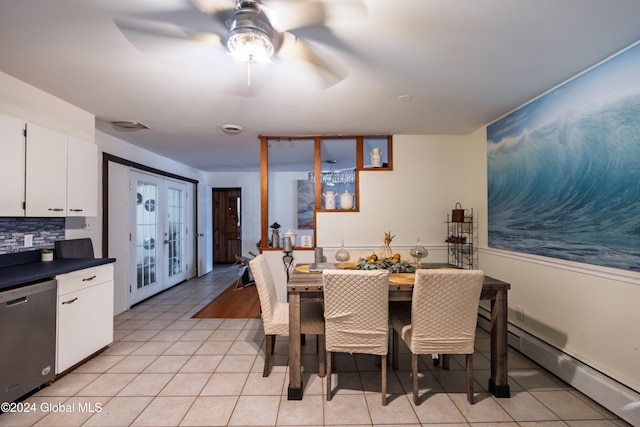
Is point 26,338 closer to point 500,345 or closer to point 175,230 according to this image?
point 500,345

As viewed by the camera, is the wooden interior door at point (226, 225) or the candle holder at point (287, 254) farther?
the wooden interior door at point (226, 225)

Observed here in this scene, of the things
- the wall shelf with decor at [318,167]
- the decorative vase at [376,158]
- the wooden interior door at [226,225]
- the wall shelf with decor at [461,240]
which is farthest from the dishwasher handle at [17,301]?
the wooden interior door at [226,225]

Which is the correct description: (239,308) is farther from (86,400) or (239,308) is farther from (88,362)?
(86,400)

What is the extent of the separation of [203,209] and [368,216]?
164 inches

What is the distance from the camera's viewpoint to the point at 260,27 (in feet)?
5.04

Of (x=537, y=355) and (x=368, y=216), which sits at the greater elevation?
(x=368, y=216)

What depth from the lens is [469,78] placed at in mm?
2293

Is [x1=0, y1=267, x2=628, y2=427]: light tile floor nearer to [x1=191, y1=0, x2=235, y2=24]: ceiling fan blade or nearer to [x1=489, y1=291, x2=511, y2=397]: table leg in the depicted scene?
[x1=489, y1=291, x2=511, y2=397]: table leg

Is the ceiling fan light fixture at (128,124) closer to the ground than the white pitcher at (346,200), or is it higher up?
higher up

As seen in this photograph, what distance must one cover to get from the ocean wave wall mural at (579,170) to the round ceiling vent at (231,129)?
295 centimetres

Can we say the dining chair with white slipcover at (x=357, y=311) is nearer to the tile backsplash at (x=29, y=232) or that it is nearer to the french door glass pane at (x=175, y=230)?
the tile backsplash at (x=29, y=232)

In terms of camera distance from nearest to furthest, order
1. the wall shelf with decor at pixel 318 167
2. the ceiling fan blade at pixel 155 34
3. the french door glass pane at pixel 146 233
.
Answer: the ceiling fan blade at pixel 155 34, the wall shelf with decor at pixel 318 167, the french door glass pane at pixel 146 233

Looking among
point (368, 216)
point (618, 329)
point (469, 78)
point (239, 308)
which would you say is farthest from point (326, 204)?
point (618, 329)

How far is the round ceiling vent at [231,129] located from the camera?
3.43 meters
